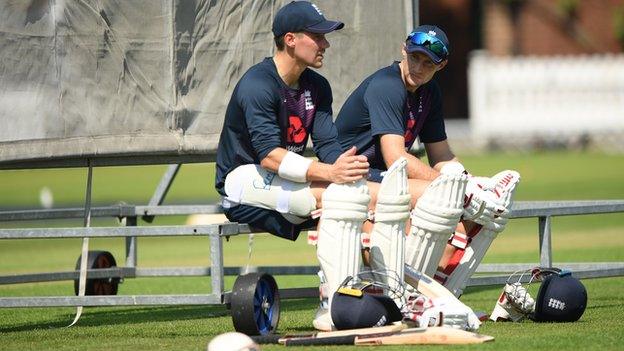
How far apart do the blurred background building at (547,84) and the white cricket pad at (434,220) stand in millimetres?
36308

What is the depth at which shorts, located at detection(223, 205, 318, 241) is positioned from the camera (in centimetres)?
916

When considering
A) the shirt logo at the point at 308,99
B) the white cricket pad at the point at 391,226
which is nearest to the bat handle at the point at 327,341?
Result: the white cricket pad at the point at 391,226

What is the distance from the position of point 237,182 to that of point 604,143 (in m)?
37.4

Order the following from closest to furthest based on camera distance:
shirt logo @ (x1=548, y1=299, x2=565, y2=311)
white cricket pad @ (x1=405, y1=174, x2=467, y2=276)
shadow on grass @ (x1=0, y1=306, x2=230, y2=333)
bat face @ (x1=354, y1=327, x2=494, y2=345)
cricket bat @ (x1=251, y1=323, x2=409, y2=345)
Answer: bat face @ (x1=354, y1=327, x2=494, y2=345)
cricket bat @ (x1=251, y1=323, x2=409, y2=345)
white cricket pad @ (x1=405, y1=174, x2=467, y2=276)
shirt logo @ (x1=548, y1=299, x2=565, y2=311)
shadow on grass @ (x1=0, y1=306, x2=230, y2=333)

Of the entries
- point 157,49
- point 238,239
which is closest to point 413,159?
point 157,49

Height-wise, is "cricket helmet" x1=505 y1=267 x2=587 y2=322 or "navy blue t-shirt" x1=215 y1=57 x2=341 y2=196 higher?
"navy blue t-shirt" x1=215 y1=57 x2=341 y2=196

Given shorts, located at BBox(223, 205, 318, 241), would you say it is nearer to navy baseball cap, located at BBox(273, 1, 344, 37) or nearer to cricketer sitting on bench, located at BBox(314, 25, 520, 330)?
cricketer sitting on bench, located at BBox(314, 25, 520, 330)

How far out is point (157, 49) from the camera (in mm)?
10531

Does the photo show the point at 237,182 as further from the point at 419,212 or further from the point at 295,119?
the point at 419,212

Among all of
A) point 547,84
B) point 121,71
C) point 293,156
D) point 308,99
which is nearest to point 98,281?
point 121,71

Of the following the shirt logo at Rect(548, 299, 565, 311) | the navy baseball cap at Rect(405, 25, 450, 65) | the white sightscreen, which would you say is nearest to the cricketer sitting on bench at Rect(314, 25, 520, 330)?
the navy baseball cap at Rect(405, 25, 450, 65)

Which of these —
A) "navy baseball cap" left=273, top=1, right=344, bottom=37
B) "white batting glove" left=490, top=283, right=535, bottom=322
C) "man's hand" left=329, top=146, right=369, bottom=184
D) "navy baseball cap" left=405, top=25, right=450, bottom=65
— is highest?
"navy baseball cap" left=273, top=1, right=344, bottom=37

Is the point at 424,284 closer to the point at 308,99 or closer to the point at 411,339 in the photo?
the point at 411,339

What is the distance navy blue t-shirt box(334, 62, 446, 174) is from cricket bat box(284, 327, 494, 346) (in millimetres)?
1796
